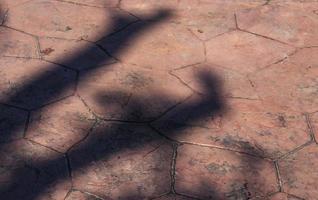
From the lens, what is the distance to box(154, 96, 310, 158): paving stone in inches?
128

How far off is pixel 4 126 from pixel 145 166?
829 millimetres

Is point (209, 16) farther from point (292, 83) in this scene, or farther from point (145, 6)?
point (292, 83)

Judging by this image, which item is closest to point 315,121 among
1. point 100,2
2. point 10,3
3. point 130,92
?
point 130,92

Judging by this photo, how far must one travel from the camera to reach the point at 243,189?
2977mm

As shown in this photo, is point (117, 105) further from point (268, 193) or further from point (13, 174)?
point (268, 193)

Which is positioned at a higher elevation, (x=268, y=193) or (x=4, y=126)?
(x=4, y=126)

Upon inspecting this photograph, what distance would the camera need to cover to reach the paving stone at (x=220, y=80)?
11.8 ft

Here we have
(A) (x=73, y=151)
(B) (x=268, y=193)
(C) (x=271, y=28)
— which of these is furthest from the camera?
(C) (x=271, y=28)

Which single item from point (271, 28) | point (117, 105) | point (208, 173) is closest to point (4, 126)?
point (117, 105)

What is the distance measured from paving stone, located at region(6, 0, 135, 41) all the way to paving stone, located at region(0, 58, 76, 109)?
38 centimetres

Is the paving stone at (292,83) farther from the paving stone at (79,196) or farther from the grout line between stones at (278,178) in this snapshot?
the paving stone at (79,196)

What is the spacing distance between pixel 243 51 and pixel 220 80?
0.39m

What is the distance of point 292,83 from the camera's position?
3707 millimetres

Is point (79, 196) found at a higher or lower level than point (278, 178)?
higher
